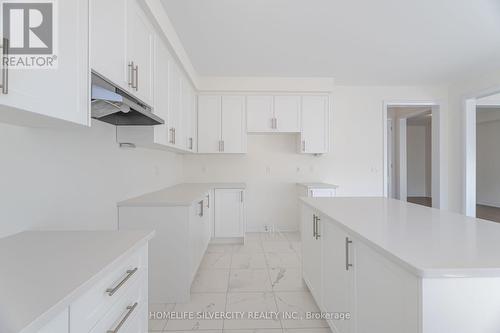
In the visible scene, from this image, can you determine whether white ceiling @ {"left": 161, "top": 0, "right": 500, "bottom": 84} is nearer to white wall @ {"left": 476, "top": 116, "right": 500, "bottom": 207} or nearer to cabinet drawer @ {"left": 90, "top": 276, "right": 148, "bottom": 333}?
cabinet drawer @ {"left": 90, "top": 276, "right": 148, "bottom": 333}

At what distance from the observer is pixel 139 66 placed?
5.96ft

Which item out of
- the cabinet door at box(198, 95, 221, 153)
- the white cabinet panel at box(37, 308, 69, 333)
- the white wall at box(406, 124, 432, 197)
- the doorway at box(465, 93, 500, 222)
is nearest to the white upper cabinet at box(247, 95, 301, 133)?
the cabinet door at box(198, 95, 221, 153)

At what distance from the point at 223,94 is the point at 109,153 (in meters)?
2.47

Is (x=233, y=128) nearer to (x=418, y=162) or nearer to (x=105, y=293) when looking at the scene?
(x=105, y=293)

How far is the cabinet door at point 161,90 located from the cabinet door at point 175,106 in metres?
0.12

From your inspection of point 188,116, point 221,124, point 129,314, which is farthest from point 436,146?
point 129,314

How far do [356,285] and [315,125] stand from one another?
10.5 feet

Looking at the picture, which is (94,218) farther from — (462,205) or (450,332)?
(462,205)

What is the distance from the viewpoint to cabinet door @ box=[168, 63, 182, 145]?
8.59 ft

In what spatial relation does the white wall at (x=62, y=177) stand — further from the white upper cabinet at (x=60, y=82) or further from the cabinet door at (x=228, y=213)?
the cabinet door at (x=228, y=213)

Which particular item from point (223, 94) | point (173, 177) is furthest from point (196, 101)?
point (173, 177)

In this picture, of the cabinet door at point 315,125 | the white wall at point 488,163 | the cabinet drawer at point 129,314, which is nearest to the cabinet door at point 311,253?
the cabinet drawer at point 129,314

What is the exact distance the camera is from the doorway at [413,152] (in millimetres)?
4566

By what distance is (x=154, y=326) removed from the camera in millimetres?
1887
